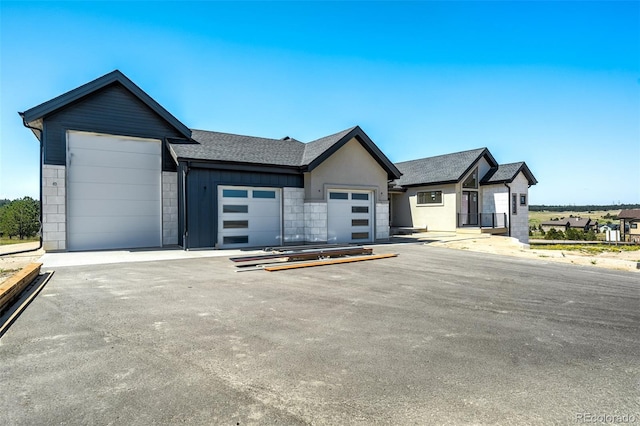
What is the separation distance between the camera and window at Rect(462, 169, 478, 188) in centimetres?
2547

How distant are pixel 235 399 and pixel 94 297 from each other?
5048 mm

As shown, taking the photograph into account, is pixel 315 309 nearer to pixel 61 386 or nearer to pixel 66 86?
pixel 61 386

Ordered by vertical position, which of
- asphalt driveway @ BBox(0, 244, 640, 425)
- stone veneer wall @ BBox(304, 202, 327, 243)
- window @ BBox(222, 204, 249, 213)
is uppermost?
window @ BBox(222, 204, 249, 213)

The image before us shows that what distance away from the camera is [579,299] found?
6.54m

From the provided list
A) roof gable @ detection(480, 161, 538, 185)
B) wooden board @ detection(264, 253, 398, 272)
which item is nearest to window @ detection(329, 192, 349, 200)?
wooden board @ detection(264, 253, 398, 272)

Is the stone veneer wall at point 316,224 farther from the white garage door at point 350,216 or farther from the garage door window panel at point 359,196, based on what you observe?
the garage door window panel at point 359,196

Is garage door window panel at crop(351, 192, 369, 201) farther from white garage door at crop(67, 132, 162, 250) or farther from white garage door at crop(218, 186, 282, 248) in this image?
white garage door at crop(67, 132, 162, 250)

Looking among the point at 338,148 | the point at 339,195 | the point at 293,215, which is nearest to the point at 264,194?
the point at 293,215

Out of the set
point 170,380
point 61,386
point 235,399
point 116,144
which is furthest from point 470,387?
point 116,144

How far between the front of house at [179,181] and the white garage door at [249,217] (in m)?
0.05

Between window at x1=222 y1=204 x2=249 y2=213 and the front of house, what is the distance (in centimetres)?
4

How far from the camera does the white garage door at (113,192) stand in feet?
44.8

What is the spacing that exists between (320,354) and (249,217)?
1168 cm

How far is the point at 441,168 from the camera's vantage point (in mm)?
26578
